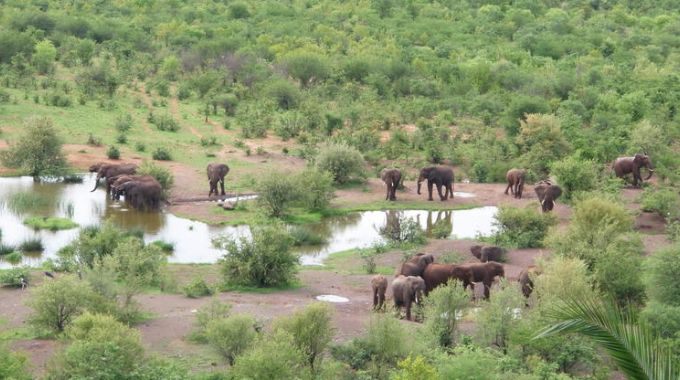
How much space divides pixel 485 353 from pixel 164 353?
567cm

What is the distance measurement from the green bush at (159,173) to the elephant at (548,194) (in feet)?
38.2

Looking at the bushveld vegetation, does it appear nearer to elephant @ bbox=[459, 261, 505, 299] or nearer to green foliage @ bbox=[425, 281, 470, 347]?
green foliage @ bbox=[425, 281, 470, 347]

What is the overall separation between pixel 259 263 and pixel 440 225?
8.24 metres

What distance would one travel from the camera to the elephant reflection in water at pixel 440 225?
31.9 metres

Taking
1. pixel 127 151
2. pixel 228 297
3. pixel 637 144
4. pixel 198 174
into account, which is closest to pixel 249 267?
pixel 228 297

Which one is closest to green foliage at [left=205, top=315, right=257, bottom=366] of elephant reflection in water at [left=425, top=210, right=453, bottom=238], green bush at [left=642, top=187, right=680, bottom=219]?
elephant reflection in water at [left=425, top=210, right=453, bottom=238]

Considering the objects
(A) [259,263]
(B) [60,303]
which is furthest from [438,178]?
(B) [60,303]

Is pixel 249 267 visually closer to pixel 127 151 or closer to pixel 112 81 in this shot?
pixel 127 151

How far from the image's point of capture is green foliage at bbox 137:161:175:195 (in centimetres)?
3584

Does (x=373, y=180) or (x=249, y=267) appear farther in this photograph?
(x=373, y=180)

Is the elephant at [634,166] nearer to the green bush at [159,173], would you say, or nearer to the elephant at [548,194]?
the elephant at [548,194]

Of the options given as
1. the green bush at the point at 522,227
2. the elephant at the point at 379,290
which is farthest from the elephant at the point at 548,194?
the elephant at the point at 379,290

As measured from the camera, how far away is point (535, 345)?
19359 mm

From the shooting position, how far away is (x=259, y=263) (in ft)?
84.3
